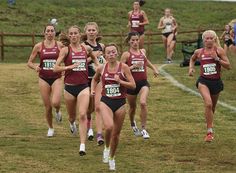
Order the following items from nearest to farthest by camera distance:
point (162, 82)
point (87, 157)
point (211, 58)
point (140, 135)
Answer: point (87, 157) < point (211, 58) < point (140, 135) < point (162, 82)

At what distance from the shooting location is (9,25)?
43438 millimetres

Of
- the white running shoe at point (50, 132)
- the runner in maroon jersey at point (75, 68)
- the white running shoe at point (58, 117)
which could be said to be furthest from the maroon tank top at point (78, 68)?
the white running shoe at point (58, 117)

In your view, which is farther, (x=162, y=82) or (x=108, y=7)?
(x=108, y=7)

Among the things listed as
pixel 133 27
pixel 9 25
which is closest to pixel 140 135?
pixel 133 27

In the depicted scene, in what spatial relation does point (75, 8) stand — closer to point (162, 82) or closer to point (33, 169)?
point (162, 82)

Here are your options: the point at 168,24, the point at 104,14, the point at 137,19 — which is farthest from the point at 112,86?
the point at 104,14

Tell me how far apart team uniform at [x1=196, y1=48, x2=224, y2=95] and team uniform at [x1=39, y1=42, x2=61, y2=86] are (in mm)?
2793

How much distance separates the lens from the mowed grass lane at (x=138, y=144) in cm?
1191

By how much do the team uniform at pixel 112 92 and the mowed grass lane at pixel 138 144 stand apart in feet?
3.30

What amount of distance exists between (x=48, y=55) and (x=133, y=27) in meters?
11.3

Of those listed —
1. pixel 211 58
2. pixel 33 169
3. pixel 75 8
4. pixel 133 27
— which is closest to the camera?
pixel 33 169

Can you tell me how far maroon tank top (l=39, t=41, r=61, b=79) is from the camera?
14.6 meters

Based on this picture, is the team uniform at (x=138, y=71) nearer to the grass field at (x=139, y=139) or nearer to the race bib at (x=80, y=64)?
the grass field at (x=139, y=139)

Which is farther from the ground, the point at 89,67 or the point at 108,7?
the point at 89,67
